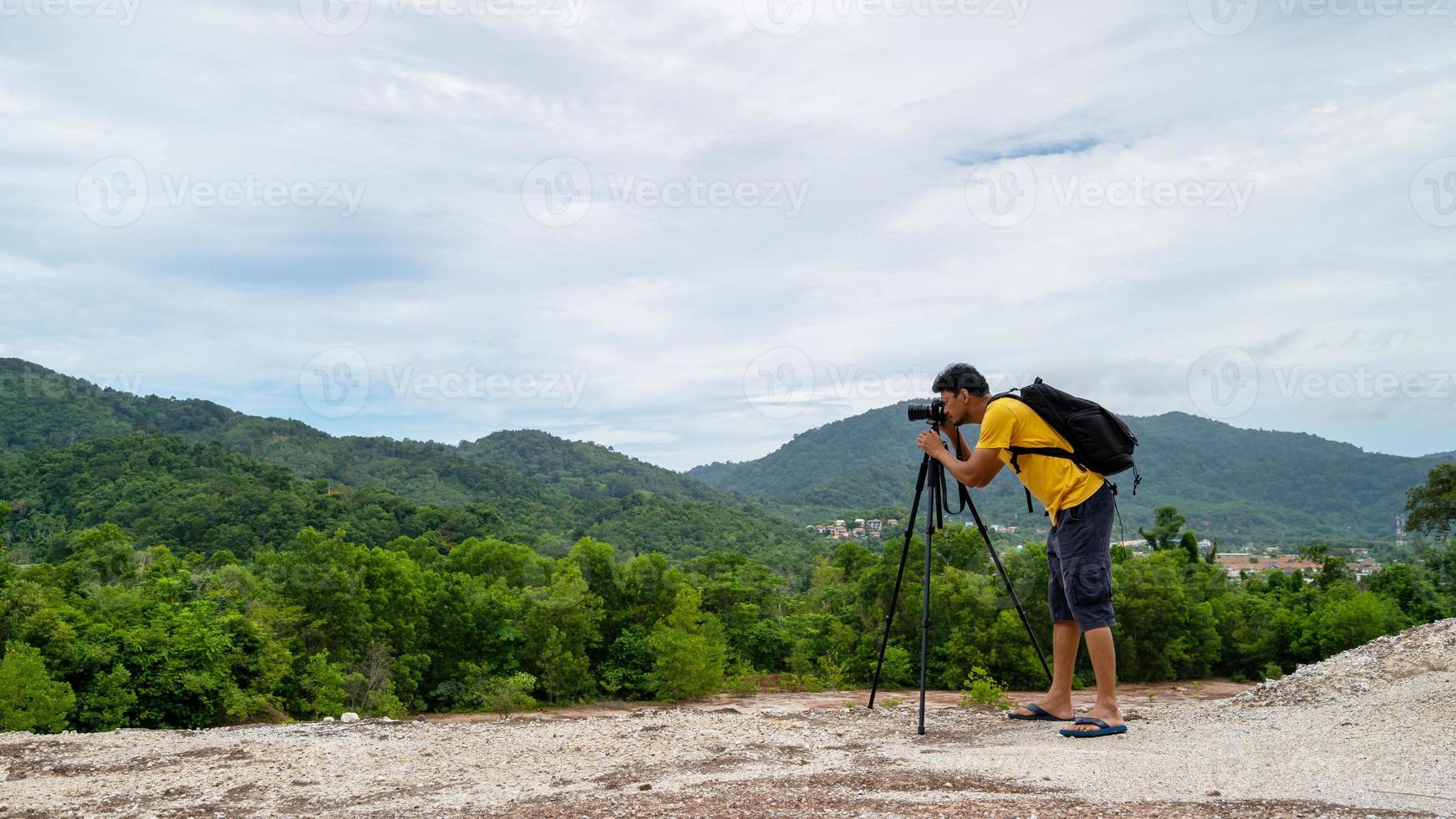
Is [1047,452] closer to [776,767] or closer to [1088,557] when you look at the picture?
[1088,557]

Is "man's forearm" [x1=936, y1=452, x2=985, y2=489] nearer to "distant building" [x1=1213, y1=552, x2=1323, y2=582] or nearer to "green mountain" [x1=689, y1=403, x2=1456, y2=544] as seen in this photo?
"distant building" [x1=1213, y1=552, x2=1323, y2=582]

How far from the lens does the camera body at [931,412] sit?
19.3 feet

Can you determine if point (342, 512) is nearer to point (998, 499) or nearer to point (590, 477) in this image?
point (590, 477)

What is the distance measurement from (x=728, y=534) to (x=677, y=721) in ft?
270

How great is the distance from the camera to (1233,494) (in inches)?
7121

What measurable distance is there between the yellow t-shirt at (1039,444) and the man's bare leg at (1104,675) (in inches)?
29.8

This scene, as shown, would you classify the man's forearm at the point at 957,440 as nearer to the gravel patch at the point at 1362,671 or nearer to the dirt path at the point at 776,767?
the dirt path at the point at 776,767

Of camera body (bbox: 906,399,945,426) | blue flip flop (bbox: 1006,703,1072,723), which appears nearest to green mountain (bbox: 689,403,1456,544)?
blue flip flop (bbox: 1006,703,1072,723)

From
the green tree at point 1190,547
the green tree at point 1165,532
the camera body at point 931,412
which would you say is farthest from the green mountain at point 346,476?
the camera body at point 931,412

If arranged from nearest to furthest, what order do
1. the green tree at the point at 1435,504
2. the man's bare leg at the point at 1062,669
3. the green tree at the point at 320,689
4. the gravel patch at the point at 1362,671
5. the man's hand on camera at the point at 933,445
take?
the man's hand on camera at the point at 933,445, the man's bare leg at the point at 1062,669, the gravel patch at the point at 1362,671, the green tree at the point at 320,689, the green tree at the point at 1435,504

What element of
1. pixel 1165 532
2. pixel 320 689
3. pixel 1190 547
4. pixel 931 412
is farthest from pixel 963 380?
pixel 1165 532

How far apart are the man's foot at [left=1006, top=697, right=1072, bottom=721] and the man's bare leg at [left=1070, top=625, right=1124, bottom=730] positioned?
483mm

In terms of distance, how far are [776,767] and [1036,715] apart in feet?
7.69

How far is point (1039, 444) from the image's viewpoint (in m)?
5.35
